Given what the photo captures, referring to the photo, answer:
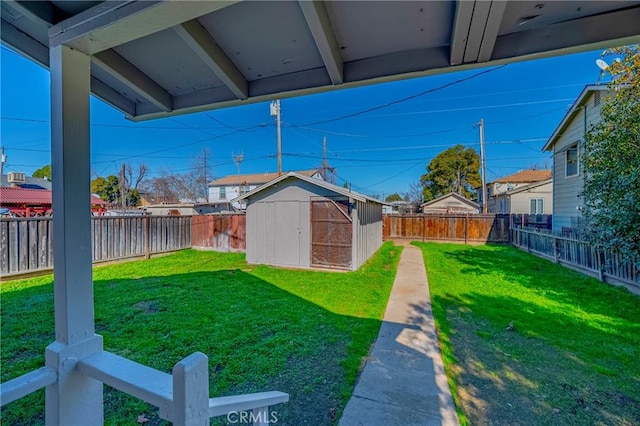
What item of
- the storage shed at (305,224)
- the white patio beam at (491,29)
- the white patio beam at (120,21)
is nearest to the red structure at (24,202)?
the storage shed at (305,224)

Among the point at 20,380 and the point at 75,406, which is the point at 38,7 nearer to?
the point at 20,380

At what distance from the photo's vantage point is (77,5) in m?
1.09

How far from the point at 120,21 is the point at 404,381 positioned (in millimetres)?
3263

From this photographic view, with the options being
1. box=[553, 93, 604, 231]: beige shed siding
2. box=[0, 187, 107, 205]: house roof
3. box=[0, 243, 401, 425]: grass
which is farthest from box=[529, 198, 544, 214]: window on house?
box=[0, 187, 107, 205]: house roof

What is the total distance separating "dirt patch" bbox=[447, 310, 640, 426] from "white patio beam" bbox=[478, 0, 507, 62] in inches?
104

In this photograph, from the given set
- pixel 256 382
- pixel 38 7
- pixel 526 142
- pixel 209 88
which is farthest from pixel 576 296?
pixel 526 142

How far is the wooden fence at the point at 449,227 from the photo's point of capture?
45.0 feet

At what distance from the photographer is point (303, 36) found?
1.39 meters

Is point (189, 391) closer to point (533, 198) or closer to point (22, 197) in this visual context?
point (22, 197)

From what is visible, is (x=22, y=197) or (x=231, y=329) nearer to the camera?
(x=231, y=329)

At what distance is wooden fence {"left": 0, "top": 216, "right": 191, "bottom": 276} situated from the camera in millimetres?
6387

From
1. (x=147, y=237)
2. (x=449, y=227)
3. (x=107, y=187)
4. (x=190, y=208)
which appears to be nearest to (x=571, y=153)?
(x=449, y=227)

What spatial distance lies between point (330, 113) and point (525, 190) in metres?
14.3

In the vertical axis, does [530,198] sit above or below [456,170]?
below
